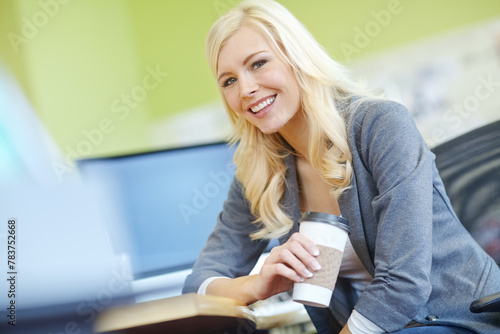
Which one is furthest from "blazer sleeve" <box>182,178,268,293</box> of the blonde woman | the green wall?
the green wall

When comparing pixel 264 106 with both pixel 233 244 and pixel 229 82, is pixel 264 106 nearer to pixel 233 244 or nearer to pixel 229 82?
pixel 229 82

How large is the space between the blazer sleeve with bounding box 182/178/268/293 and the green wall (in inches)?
50.6

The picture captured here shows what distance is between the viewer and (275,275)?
1.08 m

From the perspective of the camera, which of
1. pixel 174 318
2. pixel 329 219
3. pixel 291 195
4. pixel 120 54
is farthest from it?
pixel 120 54

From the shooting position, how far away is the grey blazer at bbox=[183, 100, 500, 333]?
95 cm

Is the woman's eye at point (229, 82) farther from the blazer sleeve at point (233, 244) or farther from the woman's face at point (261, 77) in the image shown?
the blazer sleeve at point (233, 244)

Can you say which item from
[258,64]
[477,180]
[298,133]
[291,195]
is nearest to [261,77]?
[258,64]

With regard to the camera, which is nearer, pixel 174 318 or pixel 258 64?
pixel 174 318

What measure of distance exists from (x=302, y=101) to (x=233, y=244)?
41cm

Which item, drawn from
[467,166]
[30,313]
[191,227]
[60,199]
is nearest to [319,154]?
[467,166]

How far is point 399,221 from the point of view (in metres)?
0.98

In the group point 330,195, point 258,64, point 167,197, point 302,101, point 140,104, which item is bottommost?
point 167,197

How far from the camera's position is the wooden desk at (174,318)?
28.8 inches

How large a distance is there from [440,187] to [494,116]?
79.0 inches
